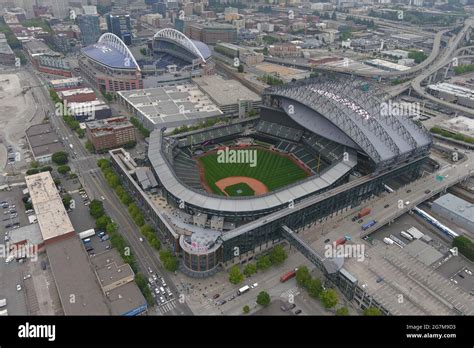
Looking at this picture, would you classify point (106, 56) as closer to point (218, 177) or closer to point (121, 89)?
point (121, 89)

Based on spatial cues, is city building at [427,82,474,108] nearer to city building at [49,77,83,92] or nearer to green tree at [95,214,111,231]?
green tree at [95,214,111,231]

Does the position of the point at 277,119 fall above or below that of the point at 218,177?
above

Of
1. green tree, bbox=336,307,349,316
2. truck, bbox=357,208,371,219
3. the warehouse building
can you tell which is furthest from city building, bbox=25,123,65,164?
the warehouse building

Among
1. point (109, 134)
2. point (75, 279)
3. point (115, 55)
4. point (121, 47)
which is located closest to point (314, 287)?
point (75, 279)

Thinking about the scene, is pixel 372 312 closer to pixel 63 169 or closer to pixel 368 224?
pixel 368 224

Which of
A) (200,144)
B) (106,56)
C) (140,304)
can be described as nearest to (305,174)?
(200,144)

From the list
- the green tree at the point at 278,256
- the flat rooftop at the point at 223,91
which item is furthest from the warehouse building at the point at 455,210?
the flat rooftop at the point at 223,91

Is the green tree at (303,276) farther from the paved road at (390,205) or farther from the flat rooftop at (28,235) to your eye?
the flat rooftop at (28,235)

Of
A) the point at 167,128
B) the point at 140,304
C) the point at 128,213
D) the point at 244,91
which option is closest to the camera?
the point at 140,304
